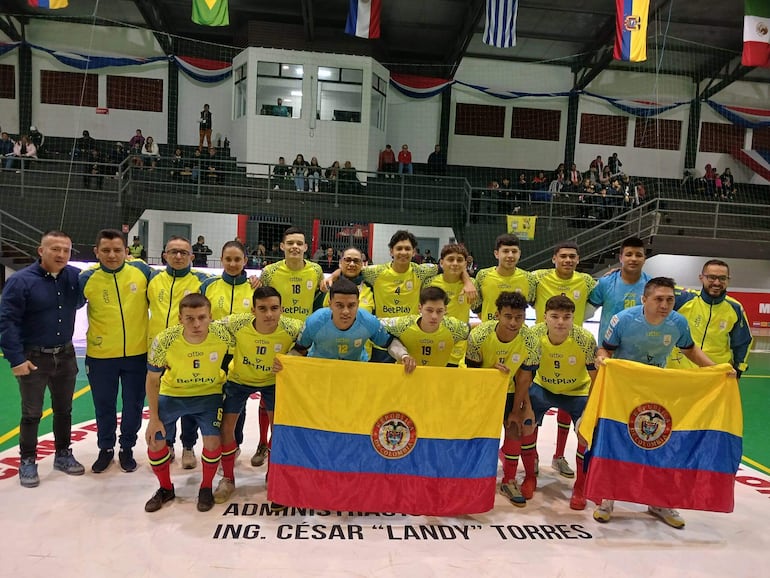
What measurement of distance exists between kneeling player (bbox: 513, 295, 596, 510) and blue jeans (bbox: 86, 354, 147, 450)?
145 inches

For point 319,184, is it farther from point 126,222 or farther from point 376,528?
point 376,528

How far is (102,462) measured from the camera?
5.18 metres

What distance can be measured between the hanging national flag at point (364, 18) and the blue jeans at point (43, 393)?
518 inches

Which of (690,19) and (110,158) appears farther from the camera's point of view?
(110,158)

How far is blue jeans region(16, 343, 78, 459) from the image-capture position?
489 centimetres

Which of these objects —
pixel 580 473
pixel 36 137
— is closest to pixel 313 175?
pixel 36 137

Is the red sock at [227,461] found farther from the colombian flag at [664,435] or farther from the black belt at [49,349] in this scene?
the colombian flag at [664,435]

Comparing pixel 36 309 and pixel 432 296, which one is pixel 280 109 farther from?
pixel 432 296

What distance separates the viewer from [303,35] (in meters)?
20.0

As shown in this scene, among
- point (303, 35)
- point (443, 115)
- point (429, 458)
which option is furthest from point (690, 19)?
point (429, 458)

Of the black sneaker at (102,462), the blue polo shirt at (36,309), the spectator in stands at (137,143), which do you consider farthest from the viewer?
the spectator in stands at (137,143)

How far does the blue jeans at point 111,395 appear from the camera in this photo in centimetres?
521

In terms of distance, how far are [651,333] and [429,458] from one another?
7.32 feet

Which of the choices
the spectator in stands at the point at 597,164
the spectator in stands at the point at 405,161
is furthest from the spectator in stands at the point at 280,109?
the spectator in stands at the point at 597,164
